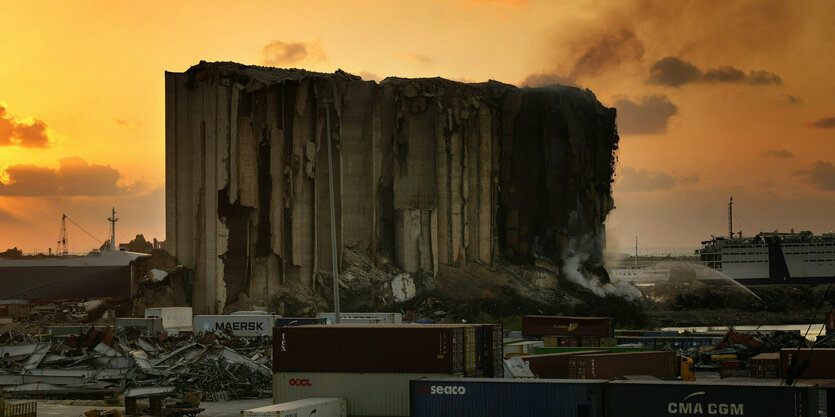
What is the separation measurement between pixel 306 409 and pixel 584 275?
114 meters

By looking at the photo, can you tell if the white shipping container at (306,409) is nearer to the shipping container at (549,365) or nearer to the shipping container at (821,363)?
the shipping container at (549,365)

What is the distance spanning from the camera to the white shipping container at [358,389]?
41.5 m

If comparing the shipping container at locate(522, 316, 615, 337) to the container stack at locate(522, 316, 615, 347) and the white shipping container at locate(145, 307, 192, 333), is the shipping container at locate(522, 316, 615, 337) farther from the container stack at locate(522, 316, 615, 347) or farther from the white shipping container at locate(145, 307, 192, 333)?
the white shipping container at locate(145, 307, 192, 333)

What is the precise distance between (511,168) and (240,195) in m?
45.4

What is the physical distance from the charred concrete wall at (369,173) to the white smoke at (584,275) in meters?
1.51

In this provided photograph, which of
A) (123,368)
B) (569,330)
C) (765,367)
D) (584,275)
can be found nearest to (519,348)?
(765,367)

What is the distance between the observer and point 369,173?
422 ft

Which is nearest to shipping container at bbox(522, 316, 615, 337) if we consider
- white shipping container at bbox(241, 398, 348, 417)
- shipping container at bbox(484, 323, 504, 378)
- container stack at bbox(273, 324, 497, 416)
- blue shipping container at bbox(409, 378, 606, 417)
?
shipping container at bbox(484, 323, 504, 378)

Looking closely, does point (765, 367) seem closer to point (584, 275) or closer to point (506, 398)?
point (506, 398)

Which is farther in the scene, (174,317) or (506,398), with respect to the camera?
(174,317)

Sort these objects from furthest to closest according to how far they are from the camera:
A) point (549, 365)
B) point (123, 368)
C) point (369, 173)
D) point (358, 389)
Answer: point (369, 173) → point (123, 368) → point (549, 365) → point (358, 389)

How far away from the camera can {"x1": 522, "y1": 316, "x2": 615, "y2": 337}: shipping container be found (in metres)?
86.2

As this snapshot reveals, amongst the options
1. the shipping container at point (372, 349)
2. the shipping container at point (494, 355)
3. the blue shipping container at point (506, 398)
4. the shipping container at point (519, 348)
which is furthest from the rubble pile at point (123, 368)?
the blue shipping container at point (506, 398)

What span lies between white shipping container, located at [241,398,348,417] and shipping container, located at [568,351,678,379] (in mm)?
17908
